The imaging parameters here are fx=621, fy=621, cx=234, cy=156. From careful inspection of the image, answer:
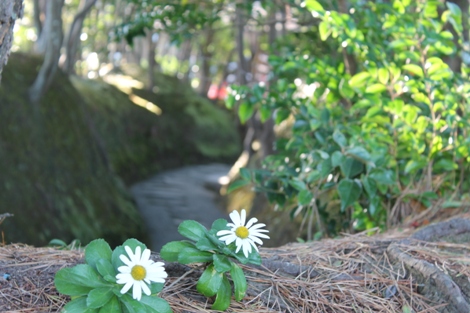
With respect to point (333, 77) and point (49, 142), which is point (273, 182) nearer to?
point (333, 77)

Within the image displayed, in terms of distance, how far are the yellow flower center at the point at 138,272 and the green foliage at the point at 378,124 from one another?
1.78 m

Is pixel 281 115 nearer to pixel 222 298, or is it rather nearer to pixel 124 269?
pixel 222 298

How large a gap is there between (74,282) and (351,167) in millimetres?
2012

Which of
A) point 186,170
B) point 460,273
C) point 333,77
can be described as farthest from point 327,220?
point 186,170

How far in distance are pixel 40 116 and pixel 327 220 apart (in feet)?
12.2

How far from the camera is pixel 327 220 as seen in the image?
13.6ft

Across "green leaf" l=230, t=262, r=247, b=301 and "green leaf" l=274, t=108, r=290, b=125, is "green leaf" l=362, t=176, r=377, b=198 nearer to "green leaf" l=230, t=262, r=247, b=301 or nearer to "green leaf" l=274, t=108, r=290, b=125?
"green leaf" l=274, t=108, r=290, b=125

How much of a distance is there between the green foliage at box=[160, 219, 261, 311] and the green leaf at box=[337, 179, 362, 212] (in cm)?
142

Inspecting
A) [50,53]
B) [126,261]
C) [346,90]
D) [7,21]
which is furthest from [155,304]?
[50,53]

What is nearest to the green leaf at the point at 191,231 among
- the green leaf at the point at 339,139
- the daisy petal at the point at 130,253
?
the daisy petal at the point at 130,253

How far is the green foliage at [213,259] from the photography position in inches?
79.0

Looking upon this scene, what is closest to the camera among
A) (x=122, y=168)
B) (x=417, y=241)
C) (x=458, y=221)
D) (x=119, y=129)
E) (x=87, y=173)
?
(x=417, y=241)

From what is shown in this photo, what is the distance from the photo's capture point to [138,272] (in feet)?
5.92

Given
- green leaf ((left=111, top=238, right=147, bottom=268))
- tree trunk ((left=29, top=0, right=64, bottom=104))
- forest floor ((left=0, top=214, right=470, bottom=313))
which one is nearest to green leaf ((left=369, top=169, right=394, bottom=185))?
forest floor ((left=0, top=214, right=470, bottom=313))
